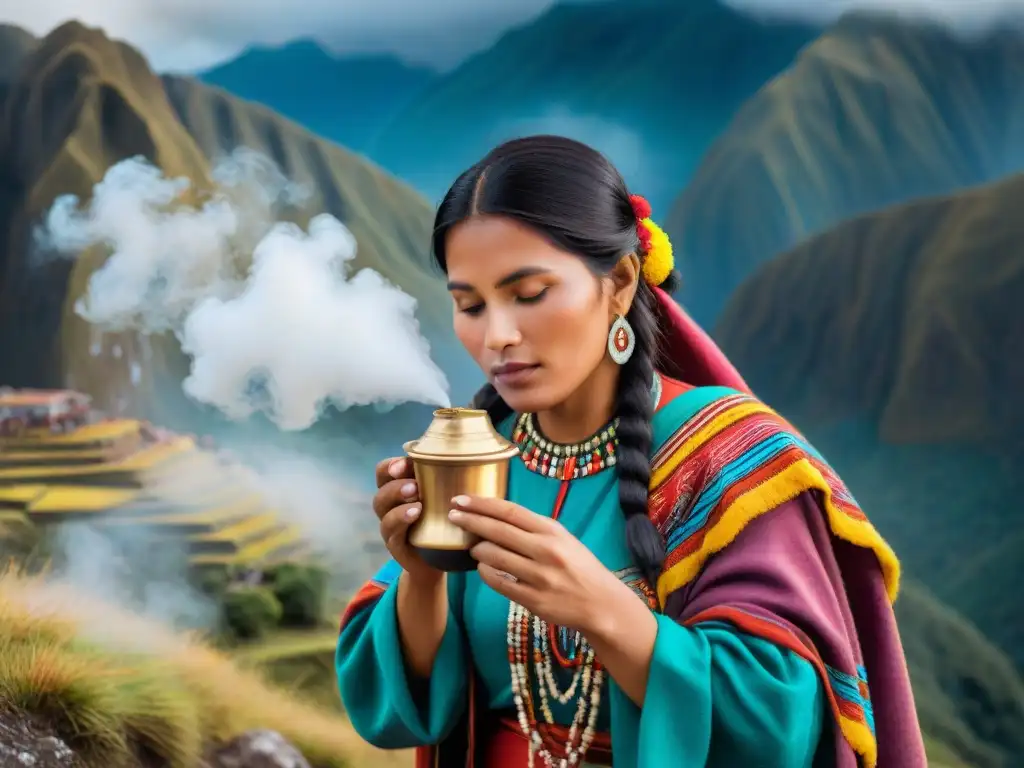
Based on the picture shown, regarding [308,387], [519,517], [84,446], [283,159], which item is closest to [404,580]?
[519,517]

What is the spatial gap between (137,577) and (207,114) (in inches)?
82.7

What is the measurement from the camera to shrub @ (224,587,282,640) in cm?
370

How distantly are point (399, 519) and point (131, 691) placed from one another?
2424 millimetres

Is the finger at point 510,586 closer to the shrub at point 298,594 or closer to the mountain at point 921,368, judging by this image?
the shrub at point 298,594

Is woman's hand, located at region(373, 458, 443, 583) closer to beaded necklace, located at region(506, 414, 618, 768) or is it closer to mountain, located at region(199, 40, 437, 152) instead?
beaded necklace, located at region(506, 414, 618, 768)

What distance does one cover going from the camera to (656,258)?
1.59m

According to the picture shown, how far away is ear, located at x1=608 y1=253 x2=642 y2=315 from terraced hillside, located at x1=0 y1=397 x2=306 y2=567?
9.04 ft

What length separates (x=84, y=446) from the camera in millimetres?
3783

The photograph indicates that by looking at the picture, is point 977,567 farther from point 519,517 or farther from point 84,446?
point 84,446

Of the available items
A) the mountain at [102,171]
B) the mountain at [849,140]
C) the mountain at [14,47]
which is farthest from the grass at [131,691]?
the mountain at [849,140]

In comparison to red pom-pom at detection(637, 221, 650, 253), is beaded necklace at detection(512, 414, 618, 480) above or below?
below

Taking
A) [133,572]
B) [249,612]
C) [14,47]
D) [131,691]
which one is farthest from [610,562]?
[14,47]

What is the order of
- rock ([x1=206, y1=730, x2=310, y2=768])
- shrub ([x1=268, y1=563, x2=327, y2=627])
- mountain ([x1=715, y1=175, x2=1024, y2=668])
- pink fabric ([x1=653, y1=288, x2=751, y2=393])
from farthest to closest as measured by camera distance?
mountain ([x1=715, y1=175, x2=1024, y2=668]) < shrub ([x1=268, y1=563, x2=327, y2=627]) < rock ([x1=206, y1=730, x2=310, y2=768]) < pink fabric ([x1=653, y1=288, x2=751, y2=393])

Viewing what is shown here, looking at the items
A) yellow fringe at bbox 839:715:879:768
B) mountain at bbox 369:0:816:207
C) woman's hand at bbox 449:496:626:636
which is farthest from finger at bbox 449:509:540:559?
mountain at bbox 369:0:816:207
